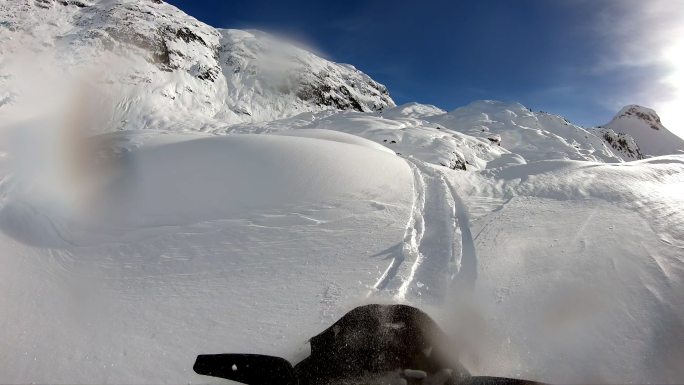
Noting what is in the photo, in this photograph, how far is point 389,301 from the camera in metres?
4.17

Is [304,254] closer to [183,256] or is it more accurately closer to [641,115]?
[183,256]

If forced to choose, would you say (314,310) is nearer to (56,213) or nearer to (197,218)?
(197,218)

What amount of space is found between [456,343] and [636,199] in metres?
5.71

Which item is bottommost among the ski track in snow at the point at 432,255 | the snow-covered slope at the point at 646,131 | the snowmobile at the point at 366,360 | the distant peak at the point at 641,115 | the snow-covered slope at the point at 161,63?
the snowmobile at the point at 366,360

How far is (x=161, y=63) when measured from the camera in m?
35.6

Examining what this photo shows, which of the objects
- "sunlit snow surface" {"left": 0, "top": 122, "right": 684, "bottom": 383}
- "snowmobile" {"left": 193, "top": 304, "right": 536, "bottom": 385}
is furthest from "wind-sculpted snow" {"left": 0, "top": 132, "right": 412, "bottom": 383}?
"snowmobile" {"left": 193, "top": 304, "right": 536, "bottom": 385}

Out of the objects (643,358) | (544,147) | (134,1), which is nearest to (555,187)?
(643,358)

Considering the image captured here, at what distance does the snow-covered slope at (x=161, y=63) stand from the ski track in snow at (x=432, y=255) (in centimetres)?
2424

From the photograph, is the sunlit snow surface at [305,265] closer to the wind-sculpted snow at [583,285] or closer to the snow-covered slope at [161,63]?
the wind-sculpted snow at [583,285]

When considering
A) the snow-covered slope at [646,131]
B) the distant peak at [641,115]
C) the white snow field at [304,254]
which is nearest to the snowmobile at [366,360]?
the white snow field at [304,254]

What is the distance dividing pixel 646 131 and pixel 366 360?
285ft

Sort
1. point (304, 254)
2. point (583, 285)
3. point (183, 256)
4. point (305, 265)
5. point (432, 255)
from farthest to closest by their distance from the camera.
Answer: point (432, 255), point (304, 254), point (183, 256), point (305, 265), point (583, 285)

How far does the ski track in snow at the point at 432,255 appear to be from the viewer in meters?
4.54

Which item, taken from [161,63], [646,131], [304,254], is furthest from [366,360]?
[646,131]
